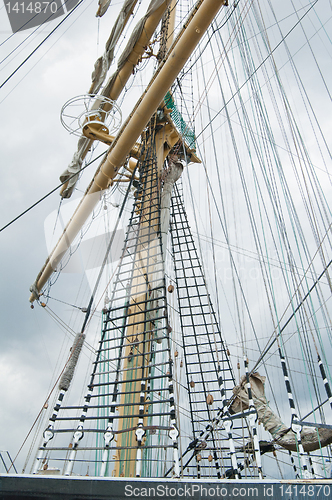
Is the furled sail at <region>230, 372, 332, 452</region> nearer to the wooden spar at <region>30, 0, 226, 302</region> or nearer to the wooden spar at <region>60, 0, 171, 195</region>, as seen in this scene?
the wooden spar at <region>30, 0, 226, 302</region>

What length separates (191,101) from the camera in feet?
31.0

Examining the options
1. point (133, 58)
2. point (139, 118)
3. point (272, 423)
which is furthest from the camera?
point (133, 58)

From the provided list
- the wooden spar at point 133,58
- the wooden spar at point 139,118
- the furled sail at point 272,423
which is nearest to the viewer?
the furled sail at point 272,423

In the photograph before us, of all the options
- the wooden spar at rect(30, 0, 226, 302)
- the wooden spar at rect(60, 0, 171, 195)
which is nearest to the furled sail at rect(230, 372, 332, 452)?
the wooden spar at rect(30, 0, 226, 302)

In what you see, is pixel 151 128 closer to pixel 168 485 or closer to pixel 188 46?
pixel 188 46

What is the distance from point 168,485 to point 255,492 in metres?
0.54

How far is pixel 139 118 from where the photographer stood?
20.4ft

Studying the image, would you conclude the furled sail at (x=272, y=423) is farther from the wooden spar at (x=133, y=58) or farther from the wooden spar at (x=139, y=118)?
the wooden spar at (x=133, y=58)

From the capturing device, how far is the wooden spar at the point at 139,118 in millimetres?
5129

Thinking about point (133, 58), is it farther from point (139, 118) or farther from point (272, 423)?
point (272, 423)

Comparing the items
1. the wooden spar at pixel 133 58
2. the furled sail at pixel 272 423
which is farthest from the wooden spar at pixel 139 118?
the furled sail at pixel 272 423

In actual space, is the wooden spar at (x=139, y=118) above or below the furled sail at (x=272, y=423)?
above

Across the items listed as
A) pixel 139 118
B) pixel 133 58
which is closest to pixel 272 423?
pixel 139 118

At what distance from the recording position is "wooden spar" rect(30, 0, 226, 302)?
202 inches
